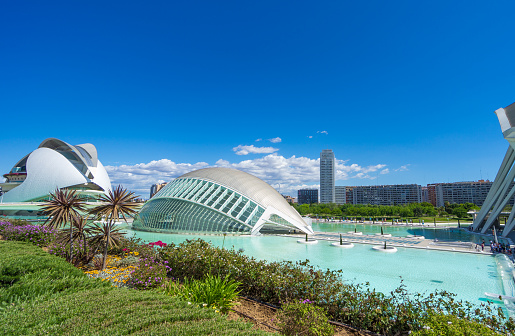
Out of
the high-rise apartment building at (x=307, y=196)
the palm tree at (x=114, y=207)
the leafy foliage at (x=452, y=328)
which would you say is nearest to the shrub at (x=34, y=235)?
the palm tree at (x=114, y=207)

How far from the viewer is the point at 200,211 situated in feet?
82.3

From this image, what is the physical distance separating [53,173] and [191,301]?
55.4m

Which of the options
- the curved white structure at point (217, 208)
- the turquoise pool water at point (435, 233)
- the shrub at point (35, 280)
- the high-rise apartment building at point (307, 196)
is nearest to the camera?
the shrub at point (35, 280)

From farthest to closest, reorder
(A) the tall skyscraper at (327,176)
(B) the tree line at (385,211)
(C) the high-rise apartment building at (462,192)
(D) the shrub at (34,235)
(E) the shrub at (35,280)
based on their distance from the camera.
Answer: (A) the tall skyscraper at (327,176)
(C) the high-rise apartment building at (462,192)
(B) the tree line at (385,211)
(D) the shrub at (34,235)
(E) the shrub at (35,280)

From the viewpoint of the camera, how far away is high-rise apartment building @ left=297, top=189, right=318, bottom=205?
178875 mm

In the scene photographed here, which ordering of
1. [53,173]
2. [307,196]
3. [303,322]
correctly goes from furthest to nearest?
[307,196] < [53,173] < [303,322]

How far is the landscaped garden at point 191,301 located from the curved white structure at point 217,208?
14.1 m

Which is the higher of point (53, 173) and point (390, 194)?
point (390, 194)

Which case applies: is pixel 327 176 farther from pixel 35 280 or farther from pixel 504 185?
pixel 35 280

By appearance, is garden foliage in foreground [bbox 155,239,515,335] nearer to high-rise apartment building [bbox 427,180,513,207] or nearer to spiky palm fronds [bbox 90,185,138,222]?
spiky palm fronds [bbox 90,185,138,222]

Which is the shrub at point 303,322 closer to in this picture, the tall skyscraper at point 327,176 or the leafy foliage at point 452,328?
the leafy foliage at point 452,328

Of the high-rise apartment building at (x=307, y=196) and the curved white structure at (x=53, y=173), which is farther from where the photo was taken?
the high-rise apartment building at (x=307, y=196)

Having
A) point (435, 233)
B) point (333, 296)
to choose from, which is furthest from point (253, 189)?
→ point (435, 233)

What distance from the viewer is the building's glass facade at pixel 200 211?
2419 centimetres
